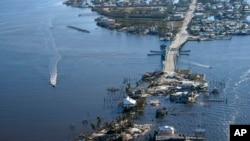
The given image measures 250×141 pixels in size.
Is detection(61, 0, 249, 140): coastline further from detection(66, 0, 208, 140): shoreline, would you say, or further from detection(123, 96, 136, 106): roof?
detection(123, 96, 136, 106): roof

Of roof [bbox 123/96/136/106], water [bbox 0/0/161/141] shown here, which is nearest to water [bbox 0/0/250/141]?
water [bbox 0/0/161/141]

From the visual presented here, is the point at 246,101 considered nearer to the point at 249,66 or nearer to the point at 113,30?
the point at 249,66

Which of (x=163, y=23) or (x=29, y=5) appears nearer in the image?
(x=163, y=23)

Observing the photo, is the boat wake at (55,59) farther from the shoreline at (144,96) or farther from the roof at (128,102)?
the roof at (128,102)

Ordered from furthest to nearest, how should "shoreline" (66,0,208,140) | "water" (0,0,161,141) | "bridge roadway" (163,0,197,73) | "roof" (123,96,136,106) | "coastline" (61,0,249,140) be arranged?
"bridge roadway" (163,0,197,73) → "coastline" (61,0,249,140) → "roof" (123,96,136,106) → "water" (0,0,161,141) → "shoreline" (66,0,208,140)

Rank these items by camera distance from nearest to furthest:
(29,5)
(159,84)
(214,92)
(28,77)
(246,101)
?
(246,101)
(214,92)
(159,84)
(28,77)
(29,5)

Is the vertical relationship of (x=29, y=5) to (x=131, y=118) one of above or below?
above

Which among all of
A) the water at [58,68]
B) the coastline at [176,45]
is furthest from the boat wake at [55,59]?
the coastline at [176,45]

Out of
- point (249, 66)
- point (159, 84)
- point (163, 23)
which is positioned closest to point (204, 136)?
point (159, 84)
